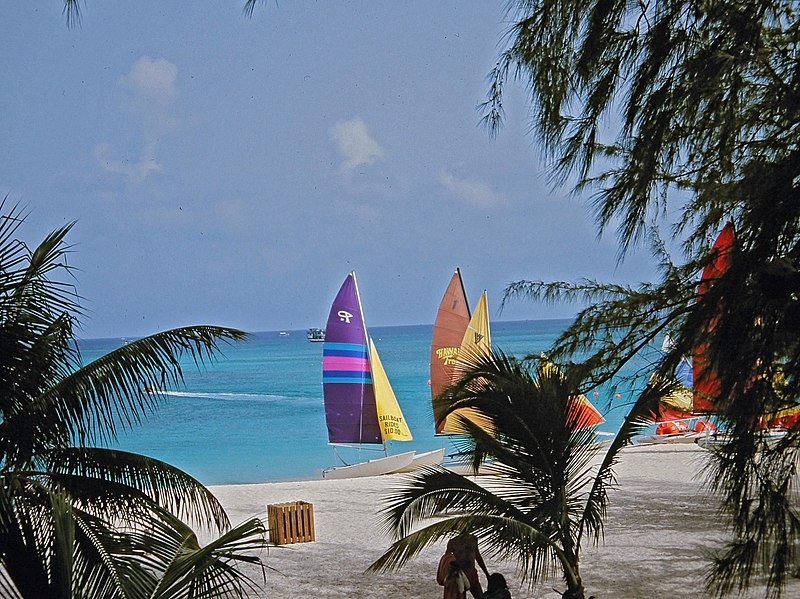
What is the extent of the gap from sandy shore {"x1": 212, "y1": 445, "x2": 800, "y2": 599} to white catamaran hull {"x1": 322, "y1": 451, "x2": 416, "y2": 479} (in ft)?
16.6

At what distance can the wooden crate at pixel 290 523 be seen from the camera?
1271 cm

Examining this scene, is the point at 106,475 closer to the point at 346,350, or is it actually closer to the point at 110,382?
the point at 110,382

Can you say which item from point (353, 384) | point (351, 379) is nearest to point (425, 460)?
point (353, 384)

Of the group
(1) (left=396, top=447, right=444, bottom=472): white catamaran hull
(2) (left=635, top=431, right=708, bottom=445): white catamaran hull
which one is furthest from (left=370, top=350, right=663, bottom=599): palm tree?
(2) (left=635, top=431, right=708, bottom=445): white catamaran hull

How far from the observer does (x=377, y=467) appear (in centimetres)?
2355

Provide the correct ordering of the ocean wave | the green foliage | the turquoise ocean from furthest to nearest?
the ocean wave → the turquoise ocean → the green foliage

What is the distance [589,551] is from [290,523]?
412 cm

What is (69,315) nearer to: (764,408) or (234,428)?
(764,408)

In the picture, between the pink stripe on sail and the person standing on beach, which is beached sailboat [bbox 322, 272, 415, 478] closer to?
the pink stripe on sail

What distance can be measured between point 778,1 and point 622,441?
15.2 feet

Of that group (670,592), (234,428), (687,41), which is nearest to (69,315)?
(687,41)

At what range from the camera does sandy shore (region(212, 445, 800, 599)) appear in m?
10.1

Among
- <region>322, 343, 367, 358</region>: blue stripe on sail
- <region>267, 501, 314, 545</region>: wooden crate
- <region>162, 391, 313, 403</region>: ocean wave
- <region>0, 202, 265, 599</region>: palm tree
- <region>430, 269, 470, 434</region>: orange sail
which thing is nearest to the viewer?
<region>0, 202, 265, 599</region>: palm tree

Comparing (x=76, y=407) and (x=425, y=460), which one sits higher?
(x=76, y=407)
